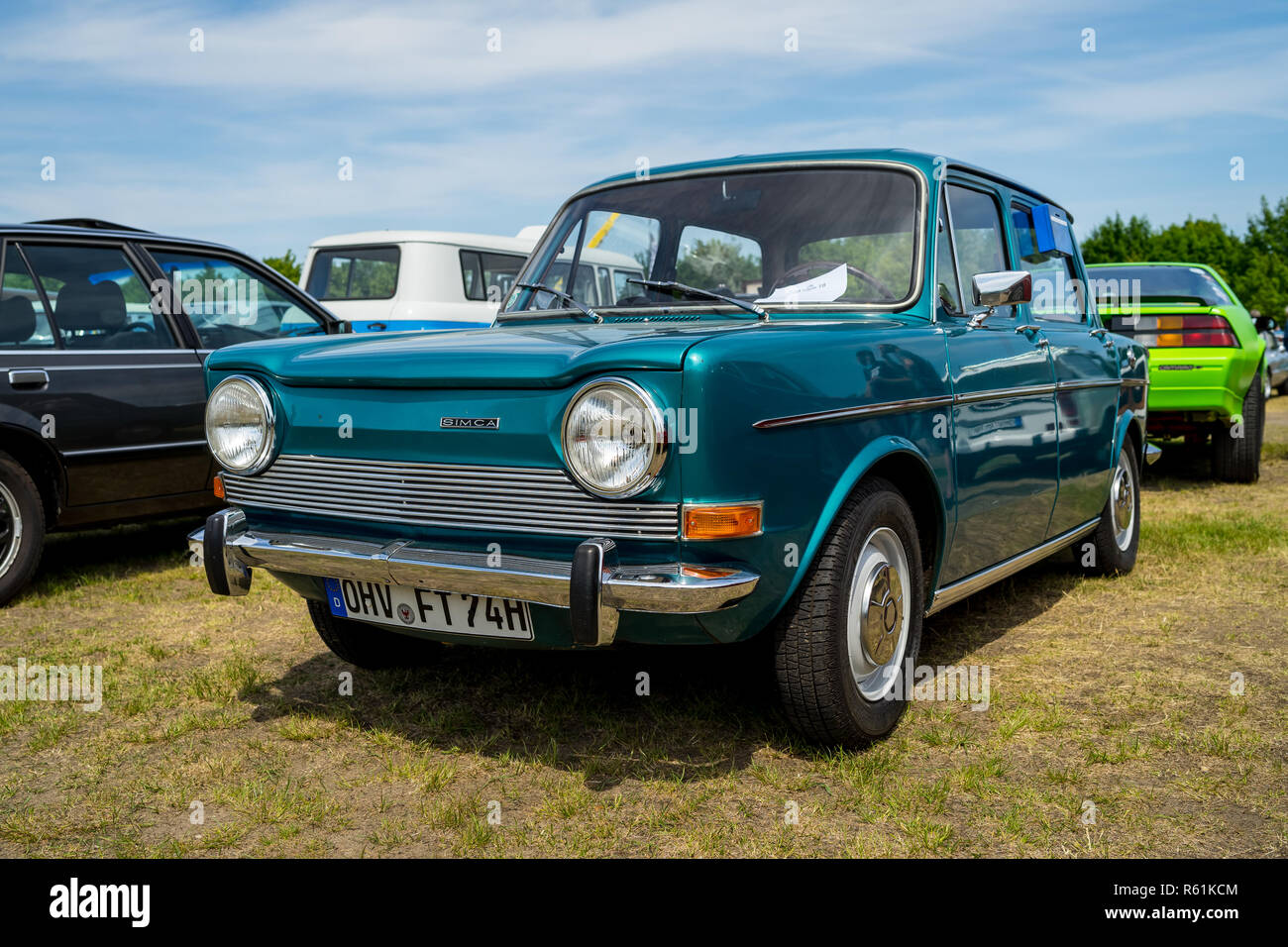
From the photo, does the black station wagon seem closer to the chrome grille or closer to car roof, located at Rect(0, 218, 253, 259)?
car roof, located at Rect(0, 218, 253, 259)

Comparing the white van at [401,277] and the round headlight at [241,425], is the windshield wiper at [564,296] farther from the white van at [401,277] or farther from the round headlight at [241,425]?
the white van at [401,277]

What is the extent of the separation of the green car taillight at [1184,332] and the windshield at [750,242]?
5.04 m

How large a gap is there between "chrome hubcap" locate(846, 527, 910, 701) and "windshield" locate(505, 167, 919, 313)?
2.76 feet

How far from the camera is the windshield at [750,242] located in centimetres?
364

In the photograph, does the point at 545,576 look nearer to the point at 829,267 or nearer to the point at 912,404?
the point at 912,404

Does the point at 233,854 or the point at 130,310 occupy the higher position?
the point at 130,310

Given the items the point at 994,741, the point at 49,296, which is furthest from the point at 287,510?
the point at 49,296

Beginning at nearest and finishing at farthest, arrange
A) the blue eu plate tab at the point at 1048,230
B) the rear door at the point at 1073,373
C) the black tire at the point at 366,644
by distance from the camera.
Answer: the black tire at the point at 366,644 → the rear door at the point at 1073,373 → the blue eu plate tab at the point at 1048,230

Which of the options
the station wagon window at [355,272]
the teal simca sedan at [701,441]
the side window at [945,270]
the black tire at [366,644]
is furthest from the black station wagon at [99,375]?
the station wagon window at [355,272]

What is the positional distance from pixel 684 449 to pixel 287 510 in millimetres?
1334

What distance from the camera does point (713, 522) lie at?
2.59m

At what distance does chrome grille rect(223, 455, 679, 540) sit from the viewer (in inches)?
105

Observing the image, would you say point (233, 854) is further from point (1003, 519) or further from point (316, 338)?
point (1003, 519)

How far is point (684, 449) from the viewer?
2.56 metres
